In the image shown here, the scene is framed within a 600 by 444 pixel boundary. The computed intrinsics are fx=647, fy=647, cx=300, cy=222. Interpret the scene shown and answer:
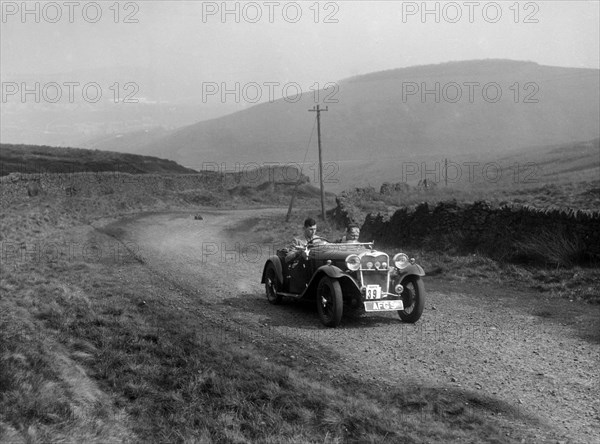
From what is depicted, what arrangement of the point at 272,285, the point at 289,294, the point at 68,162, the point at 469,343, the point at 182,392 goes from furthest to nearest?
the point at 68,162 → the point at 272,285 → the point at 289,294 → the point at 469,343 → the point at 182,392

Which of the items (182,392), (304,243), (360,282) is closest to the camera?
(182,392)

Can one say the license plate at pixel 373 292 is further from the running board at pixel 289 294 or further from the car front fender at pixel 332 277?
the running board at pixel 289 294

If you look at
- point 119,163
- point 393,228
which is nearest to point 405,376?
point 393,228

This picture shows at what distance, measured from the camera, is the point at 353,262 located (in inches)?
379

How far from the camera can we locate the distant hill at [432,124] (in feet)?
496

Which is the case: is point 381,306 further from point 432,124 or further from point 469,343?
point 432,124

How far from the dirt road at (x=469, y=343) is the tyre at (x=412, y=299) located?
173 mm

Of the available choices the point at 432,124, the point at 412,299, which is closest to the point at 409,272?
the point at 412,299

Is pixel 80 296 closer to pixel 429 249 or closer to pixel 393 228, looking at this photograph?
pixel 429 249

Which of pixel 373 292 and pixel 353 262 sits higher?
pixel 353 262

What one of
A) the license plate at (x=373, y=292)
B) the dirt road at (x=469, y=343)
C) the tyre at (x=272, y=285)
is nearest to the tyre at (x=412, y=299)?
the dirt road at (x=469, y=343)

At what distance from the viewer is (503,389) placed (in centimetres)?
663

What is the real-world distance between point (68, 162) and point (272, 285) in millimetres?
65121

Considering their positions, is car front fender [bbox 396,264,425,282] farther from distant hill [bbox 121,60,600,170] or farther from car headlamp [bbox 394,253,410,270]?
distant hill [bbox 121,60,600,170]
